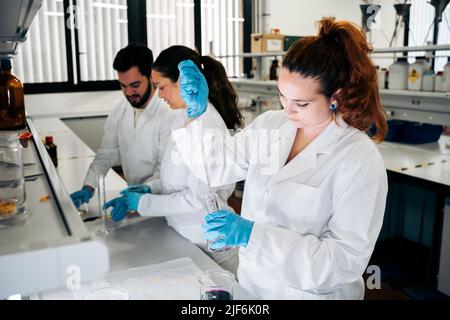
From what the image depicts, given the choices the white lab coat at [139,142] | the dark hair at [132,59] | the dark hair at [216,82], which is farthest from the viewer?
the white lab coat at [139,142]

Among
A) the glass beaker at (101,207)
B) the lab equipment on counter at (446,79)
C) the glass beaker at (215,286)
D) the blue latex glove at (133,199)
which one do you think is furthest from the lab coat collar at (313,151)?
the lab equipment on counter at (446,79)

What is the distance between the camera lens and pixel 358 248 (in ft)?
3.51

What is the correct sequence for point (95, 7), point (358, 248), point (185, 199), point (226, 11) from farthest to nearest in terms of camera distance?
1. point (226, 11)
2. point (95, 7)
3. point (185, 199)
4. point (358, 248)

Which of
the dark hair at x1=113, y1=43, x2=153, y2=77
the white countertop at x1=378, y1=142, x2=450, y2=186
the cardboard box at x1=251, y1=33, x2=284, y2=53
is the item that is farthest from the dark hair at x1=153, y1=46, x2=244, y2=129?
the cardboard box at x1=251, y1=33, x2=284, y2=53

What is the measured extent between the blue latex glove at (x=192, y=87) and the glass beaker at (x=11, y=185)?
2.15 feet

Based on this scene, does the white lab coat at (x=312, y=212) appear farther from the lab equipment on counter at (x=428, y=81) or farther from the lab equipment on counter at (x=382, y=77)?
the lab equipment on counter at (x=382, y=77)

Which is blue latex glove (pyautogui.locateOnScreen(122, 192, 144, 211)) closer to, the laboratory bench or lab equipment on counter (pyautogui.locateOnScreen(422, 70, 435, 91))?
the laboratory bench

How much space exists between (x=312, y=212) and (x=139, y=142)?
1.29 meters

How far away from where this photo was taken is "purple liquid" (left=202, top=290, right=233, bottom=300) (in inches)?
40.3

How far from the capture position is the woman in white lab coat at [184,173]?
1567 millimetres

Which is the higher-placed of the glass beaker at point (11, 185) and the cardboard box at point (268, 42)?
the cardboard box at point (268, 42)

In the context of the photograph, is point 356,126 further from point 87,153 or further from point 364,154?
point 87,153

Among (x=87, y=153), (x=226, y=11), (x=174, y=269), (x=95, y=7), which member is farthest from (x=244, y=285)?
(x=226, y=11)
